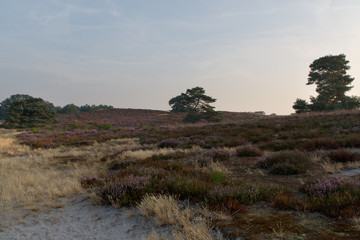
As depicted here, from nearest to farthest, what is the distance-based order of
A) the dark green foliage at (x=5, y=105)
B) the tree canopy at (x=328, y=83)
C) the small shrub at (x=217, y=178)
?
the small shrub at (x=217, y=178)
the tree canopy at (x=328, y=83)
the dark green foliage at (x=5, y=105)

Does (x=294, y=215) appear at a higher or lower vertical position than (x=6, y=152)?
higher

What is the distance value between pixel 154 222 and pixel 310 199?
294 centimetres

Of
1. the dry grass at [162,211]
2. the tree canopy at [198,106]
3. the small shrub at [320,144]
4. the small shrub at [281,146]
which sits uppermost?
the tree canopy at [198,106]

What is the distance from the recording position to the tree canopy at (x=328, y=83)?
112 feet

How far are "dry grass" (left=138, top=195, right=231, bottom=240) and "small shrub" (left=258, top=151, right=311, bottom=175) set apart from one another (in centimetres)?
367

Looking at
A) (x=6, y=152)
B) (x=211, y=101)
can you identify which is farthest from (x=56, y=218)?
(x=211, y=101)

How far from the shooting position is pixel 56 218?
465cm

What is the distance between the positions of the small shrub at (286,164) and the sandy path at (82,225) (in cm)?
437

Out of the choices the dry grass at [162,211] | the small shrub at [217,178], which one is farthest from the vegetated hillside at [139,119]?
the dry grass at [162,211]

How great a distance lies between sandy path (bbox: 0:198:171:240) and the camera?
3807 mm

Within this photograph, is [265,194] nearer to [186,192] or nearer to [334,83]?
[186,192]

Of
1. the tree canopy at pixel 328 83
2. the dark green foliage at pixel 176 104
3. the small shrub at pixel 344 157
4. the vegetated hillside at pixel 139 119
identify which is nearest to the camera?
the small shrub at pixel 344 157

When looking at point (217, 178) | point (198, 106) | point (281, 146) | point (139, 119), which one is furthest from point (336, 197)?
point (139, 119)

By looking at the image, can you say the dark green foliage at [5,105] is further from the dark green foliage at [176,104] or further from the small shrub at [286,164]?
the small shrub at [286,164]
